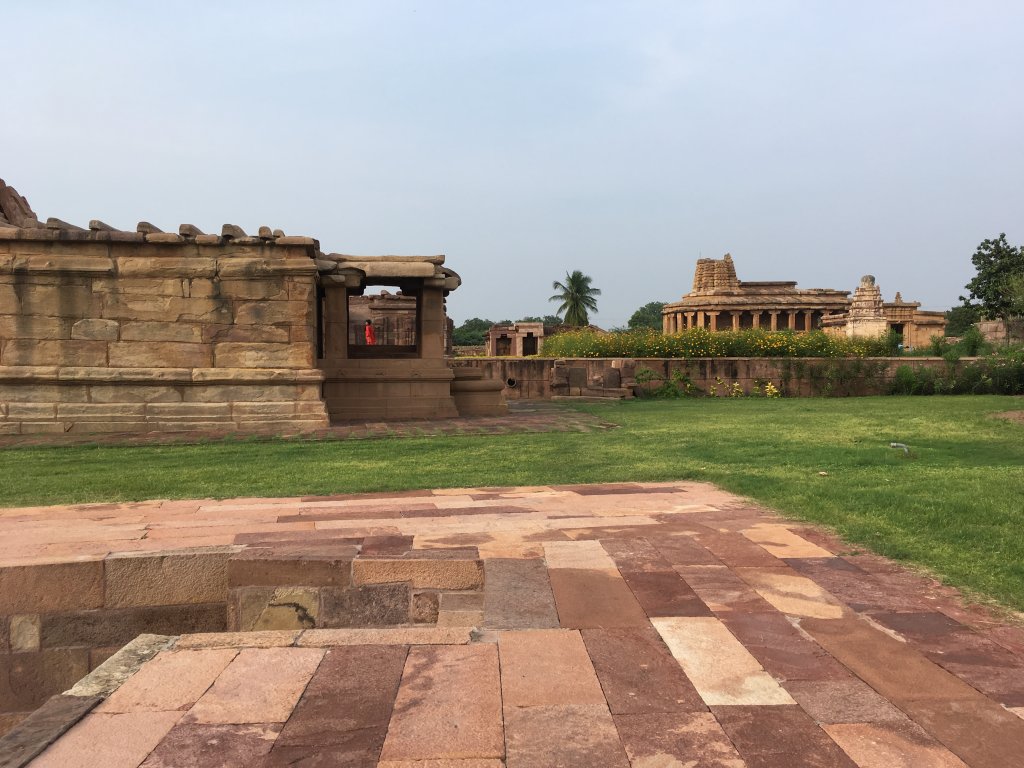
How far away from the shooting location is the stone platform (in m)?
1.95

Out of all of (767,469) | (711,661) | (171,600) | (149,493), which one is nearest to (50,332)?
(149,493)

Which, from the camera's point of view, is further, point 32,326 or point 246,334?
point 246,334

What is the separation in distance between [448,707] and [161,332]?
9254 mm

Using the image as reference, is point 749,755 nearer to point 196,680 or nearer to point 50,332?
point 196,680

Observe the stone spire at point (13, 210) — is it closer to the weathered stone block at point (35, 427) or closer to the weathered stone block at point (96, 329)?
the weathered stone block at point (96, 329)

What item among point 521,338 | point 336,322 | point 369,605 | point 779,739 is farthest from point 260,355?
point 521,338

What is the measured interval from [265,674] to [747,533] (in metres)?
2.72

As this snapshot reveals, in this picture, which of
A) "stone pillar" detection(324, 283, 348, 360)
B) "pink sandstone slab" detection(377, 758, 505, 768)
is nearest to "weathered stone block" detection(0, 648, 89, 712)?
"pink sandstone slab" detection(377, 758, 505, 768)

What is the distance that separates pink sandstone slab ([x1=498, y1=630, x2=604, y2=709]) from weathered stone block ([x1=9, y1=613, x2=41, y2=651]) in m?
2.45

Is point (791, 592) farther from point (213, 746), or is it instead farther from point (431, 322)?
point (431, 322)

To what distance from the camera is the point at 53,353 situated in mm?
9844

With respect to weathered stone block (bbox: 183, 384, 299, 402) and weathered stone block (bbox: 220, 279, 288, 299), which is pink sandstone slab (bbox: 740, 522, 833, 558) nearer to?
weathered stone block (bbox: 183, 384, 299, 402)

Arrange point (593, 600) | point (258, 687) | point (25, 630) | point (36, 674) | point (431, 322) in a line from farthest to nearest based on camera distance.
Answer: point (431, 322) → point (36, 674) → point (25, 630) → point (593, 600) → point (258, 687)

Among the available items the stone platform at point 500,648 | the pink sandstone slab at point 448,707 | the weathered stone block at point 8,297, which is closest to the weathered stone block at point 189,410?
the weathered stone block at point 8,297
